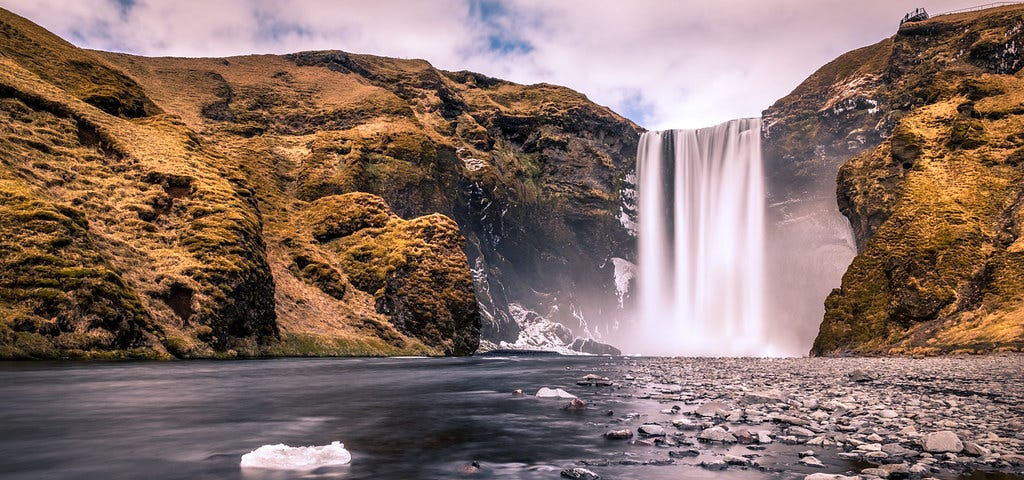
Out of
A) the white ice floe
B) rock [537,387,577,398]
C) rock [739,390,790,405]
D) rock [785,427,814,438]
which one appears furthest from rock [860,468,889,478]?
rock [537,387,577,398]

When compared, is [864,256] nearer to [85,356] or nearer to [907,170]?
[907,170]

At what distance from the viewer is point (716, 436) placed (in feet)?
28.9

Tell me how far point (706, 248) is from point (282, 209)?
292ft

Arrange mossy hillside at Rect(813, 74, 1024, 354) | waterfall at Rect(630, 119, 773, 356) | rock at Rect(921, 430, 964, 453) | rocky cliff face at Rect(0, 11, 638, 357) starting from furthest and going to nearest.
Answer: waterfall at Rect(630, 119, 773, 356)
mossy hillside at Rect(813, 74, 1024, 354)
rocky cliff face at Rect(0, 11, 638, 357)
rock at Rect(921, 430, 964, 453)

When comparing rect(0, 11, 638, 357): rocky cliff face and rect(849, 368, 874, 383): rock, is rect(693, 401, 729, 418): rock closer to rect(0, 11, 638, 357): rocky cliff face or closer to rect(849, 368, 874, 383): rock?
rect(849, 368, 874, 383): rock

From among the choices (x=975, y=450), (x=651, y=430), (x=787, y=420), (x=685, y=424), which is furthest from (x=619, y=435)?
(x=975, y=450)

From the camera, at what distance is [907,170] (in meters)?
63.4

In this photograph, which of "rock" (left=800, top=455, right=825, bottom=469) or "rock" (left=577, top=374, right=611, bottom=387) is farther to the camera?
"rock" (left=577, top=374, right=611, bottom=387)

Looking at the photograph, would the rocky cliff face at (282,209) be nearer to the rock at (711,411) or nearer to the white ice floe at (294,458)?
the white ice floe at (294,458)

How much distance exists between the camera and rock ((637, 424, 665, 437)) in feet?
30.6

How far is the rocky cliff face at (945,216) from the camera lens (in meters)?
45.1

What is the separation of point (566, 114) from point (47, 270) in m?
139

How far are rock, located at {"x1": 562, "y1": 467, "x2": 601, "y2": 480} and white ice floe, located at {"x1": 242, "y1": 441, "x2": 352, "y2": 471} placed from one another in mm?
3041

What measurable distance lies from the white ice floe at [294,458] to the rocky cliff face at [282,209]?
94.5ft
